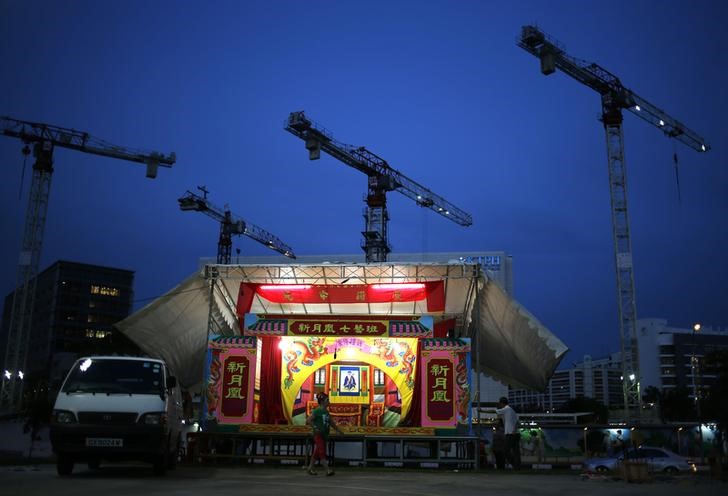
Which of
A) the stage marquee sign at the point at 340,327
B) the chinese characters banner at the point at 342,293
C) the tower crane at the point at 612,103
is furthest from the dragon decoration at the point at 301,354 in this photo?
the tower crane at the point at 612,103

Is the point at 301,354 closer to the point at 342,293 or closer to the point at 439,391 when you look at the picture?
the point at 342,293

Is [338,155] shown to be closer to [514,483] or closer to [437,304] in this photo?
[437,304]

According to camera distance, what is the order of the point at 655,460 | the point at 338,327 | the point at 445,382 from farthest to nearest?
the point at 655,460 < the point at 338,327 < the point at 445,382

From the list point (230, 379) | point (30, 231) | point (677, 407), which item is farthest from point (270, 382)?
point (677, 407)

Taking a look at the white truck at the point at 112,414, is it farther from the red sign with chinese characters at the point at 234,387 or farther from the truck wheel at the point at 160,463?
the red sign with chinese characters at the point at 234,387

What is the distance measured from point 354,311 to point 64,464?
12371 millimetres

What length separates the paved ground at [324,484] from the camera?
910cm

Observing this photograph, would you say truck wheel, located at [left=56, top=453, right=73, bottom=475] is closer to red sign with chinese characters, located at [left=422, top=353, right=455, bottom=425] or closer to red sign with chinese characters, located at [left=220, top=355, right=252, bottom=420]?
red sign with chinese characters, located at [left=220, top=355, right=252, bottom=420]

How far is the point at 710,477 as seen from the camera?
40.2 feet

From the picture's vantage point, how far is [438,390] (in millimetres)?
17328

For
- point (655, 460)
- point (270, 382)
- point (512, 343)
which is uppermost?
point (512, 343)

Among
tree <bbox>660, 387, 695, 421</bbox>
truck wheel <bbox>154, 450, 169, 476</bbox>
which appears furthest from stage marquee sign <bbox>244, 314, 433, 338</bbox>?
tree <bbox>660, 387, 695, 421</bbox>

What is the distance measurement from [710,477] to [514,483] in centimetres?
387

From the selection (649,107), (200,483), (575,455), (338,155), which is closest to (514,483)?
(200,483)
